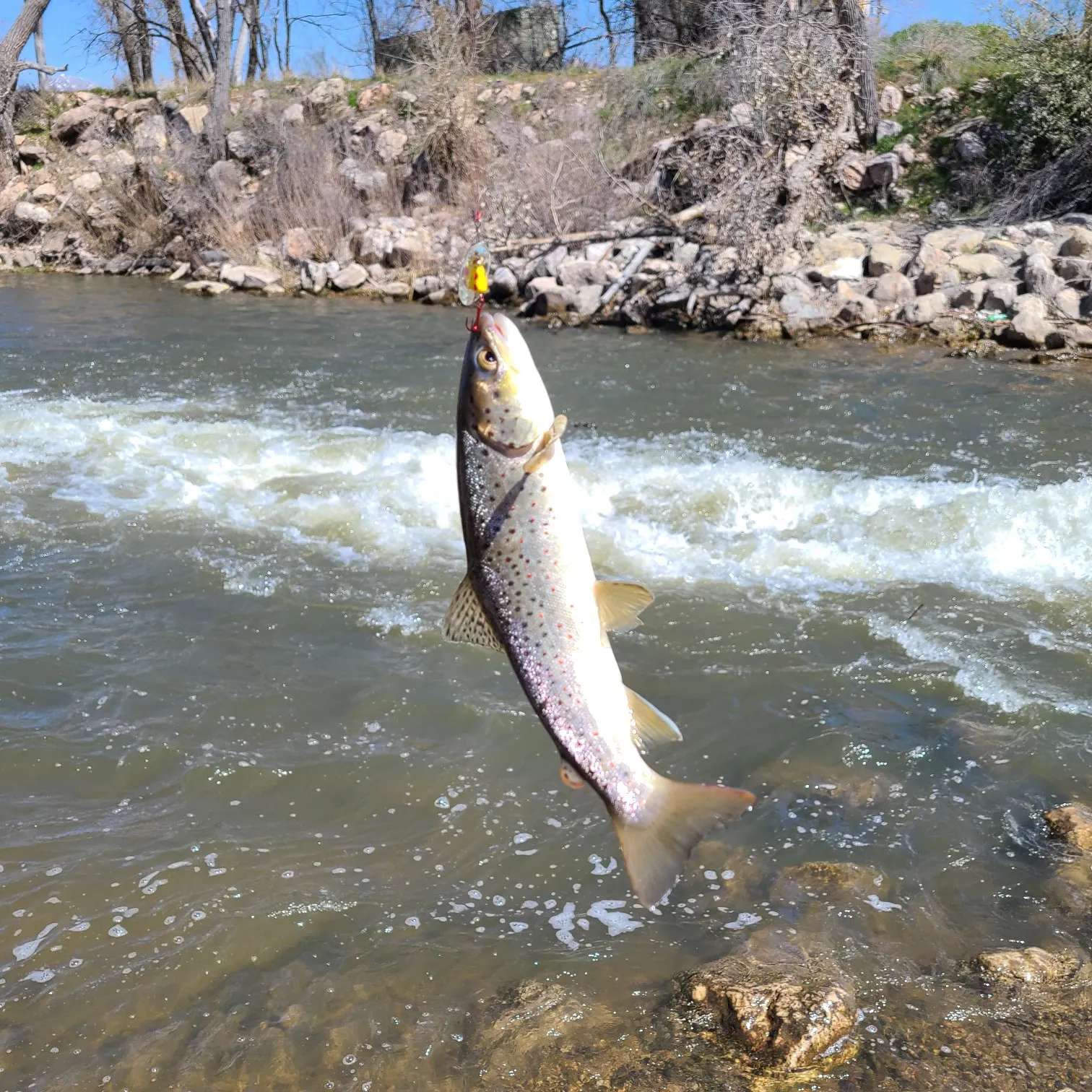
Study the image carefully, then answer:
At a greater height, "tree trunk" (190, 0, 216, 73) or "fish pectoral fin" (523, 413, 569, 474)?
"tree trunk" (190, 0, 216, 73)

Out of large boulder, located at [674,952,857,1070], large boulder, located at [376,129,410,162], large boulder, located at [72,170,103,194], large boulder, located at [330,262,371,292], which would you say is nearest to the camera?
large boulder, located at [674,952,857,1070]

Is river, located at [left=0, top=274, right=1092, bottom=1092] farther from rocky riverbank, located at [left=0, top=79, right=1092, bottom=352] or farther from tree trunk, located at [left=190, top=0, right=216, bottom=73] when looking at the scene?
tree trunk, located at [left=190, top=0, right=216, bottom=73]

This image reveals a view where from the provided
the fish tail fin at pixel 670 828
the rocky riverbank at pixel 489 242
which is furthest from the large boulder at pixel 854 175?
the fish tail fin at pixel 670 828

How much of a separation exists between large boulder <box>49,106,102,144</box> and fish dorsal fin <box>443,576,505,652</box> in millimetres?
35722

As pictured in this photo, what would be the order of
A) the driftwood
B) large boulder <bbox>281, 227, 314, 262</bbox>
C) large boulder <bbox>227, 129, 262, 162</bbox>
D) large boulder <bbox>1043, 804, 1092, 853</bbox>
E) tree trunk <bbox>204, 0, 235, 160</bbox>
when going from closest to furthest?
large boulder <bbox>1043, 804, 1092, 853</bbox> < the driftwood < large boulder <bbox>281, 227, 314, 262</bbox> < tree trunk <bbox>204, 0, 235, 160</bbox> < large boulder <bbox>227, 129, 262, 162</bbox>

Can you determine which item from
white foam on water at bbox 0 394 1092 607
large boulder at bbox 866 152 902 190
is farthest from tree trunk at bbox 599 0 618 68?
white foam on water at bbox 0 394 1092 607

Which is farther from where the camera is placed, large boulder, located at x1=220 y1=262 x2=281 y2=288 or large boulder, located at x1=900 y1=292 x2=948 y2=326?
large boulder, located at x1=220 y1=262 x2=281 y2=288

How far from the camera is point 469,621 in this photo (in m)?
2.64

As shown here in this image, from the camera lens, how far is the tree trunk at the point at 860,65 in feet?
68.8

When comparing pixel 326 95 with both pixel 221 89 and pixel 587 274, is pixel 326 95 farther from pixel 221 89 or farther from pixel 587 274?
pixel 587 274

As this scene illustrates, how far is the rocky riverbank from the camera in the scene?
1565 centimetres

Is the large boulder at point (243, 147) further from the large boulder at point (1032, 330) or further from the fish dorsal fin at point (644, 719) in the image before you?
the fish dorsal fin at point (644, 719)

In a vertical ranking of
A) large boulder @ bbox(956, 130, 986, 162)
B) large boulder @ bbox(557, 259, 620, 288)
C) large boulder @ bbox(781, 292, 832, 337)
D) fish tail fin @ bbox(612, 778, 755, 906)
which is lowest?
fish tail fin @ bbox(612, 778, 755, 906)

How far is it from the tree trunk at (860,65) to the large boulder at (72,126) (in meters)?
23.2
